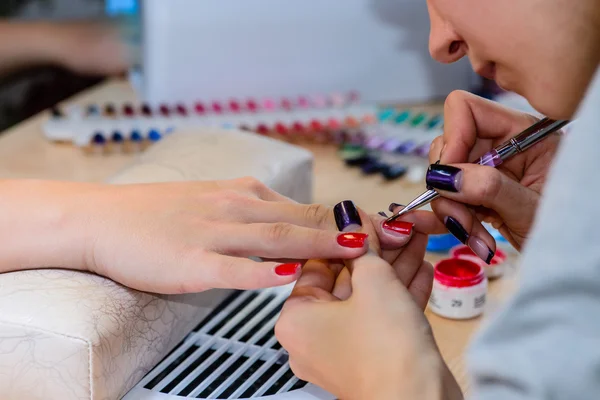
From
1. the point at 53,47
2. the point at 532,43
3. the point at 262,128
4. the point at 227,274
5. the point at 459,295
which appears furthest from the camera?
the point at 53,47

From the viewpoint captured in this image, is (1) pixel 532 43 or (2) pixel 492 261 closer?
(1) pixel 532 43

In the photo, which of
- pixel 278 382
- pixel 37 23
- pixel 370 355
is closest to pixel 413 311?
pixel 370 355

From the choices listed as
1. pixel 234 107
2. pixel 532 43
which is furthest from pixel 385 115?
pixel 532 43

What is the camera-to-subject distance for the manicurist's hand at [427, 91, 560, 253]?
605 millimetres

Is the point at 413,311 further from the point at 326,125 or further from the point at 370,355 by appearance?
the point at 326,125

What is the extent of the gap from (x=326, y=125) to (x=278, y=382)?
58 centimetres

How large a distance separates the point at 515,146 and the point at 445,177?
0.09 metres

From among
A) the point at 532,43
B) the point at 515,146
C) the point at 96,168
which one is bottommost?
the point at 96,168

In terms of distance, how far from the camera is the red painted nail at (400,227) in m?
0.62

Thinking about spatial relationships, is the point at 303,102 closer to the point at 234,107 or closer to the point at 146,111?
the point at 234,107

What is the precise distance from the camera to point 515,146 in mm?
648

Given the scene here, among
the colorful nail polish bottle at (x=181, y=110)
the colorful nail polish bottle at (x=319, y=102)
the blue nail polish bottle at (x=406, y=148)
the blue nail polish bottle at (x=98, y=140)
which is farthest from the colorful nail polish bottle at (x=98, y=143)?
the blue nail polish bottle at (x=406, y=148)

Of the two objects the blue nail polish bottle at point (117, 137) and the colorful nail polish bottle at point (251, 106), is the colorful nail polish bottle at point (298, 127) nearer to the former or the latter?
the colorful nail polish bottle at point (251, 106)

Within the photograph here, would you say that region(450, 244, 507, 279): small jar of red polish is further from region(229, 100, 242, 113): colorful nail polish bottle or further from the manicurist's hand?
region(229, 100, 242, 113): colorful nail polish bottle
